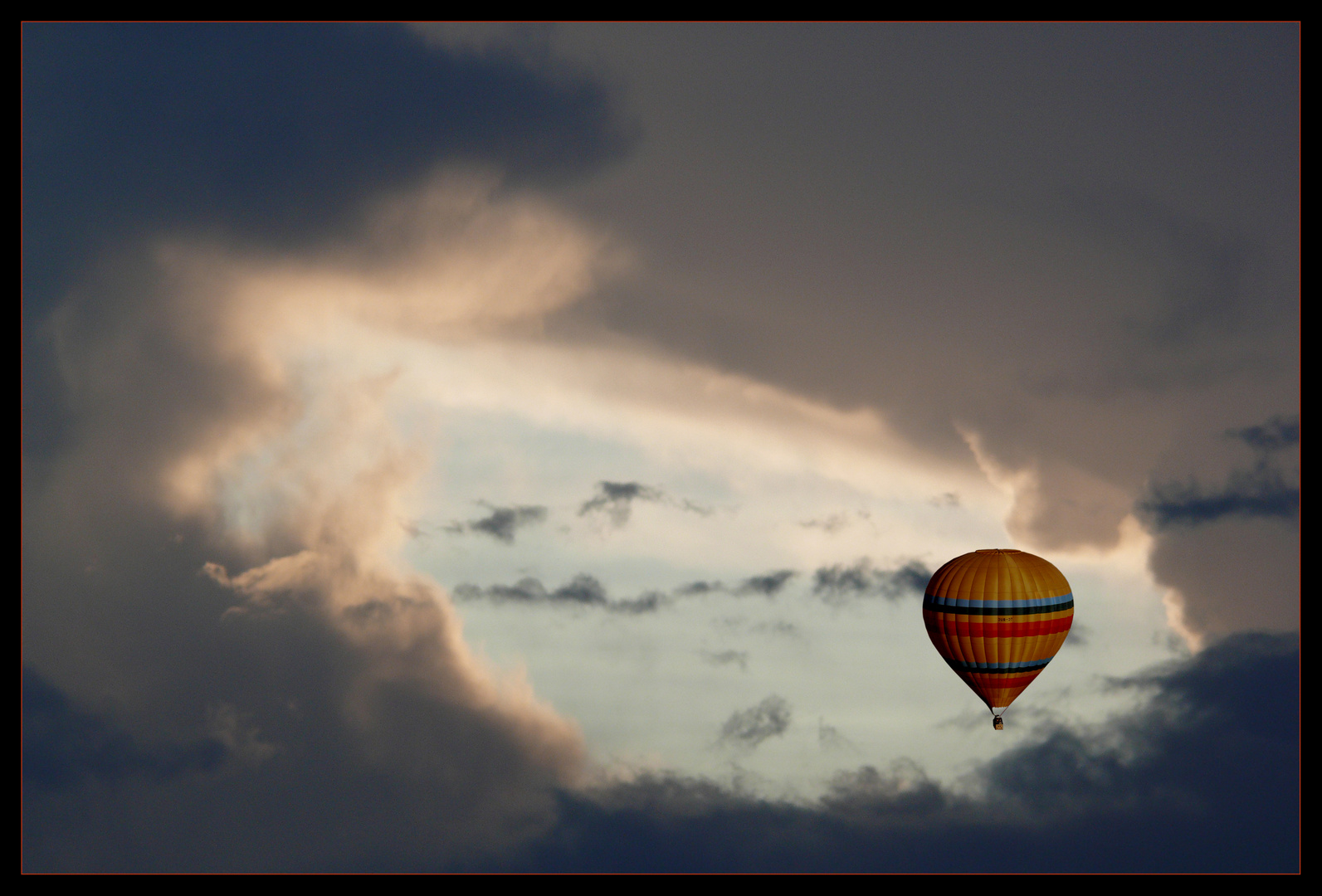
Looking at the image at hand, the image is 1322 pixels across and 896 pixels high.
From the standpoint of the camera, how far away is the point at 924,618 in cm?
7231

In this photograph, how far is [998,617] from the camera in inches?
2692

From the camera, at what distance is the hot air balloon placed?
6831 centimetres

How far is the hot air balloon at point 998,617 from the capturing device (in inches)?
2689
